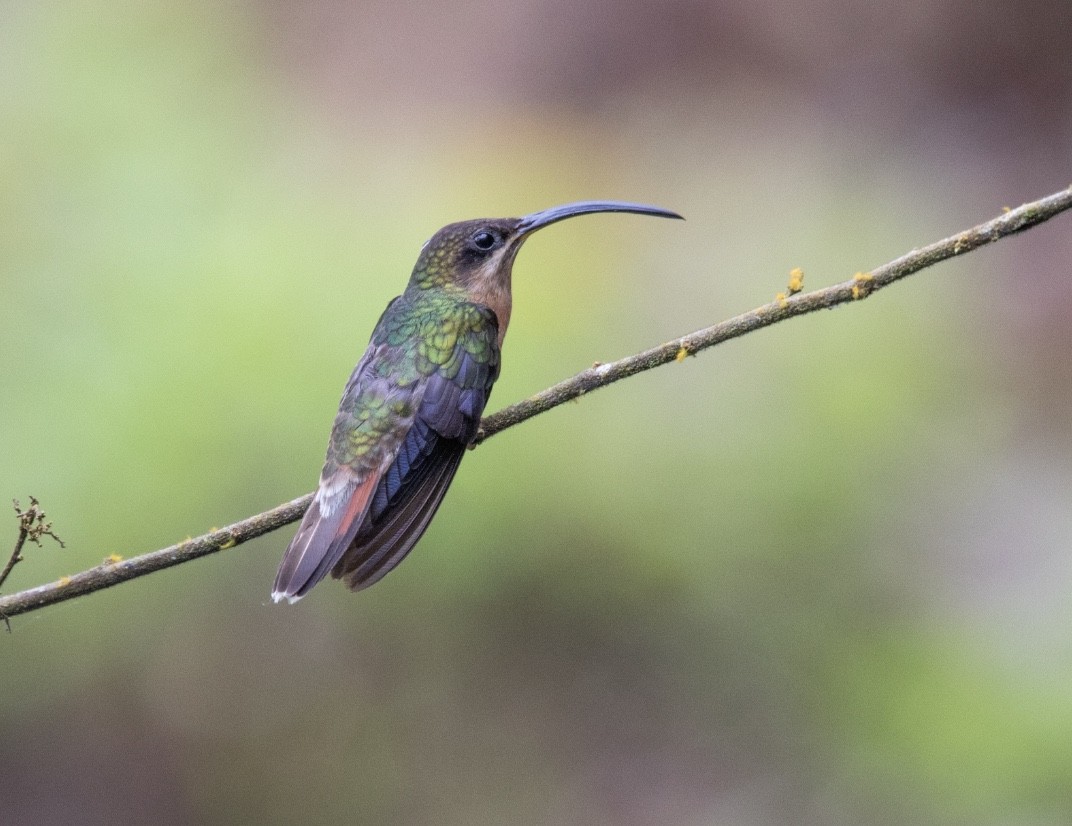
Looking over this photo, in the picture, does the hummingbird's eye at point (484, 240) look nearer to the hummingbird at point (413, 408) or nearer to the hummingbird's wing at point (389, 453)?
the hummingbird at point (413, 408)

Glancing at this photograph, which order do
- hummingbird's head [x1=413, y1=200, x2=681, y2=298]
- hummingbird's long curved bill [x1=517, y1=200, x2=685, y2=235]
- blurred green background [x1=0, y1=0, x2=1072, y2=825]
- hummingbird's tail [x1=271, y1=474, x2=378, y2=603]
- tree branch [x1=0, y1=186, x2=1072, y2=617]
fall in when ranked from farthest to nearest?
blurred green background [x1=0, y1=0, x2=1072, y2=825], hummingbird's head [x1=413, y1=200, x2=681, y2=298], hummingbird's long curved bill [x1=517, y1=200, x2=685, y2=235], hummingbird's tail [x1=271, y1=474, x2=378, y2=603], tree branch [x1=0, y1=186, x2=1072, y2=617]

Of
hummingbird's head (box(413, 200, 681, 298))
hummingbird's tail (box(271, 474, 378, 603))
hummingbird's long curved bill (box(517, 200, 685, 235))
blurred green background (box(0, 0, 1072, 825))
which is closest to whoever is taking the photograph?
hummingbird's tail (box(271, 474, 378, 603))

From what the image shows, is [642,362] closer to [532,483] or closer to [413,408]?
[413,408]

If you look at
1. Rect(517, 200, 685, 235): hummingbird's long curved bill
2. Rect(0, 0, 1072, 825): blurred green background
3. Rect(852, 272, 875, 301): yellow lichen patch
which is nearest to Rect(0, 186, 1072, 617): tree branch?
Rect(852, 272, 875, 301): yellow lichen patch

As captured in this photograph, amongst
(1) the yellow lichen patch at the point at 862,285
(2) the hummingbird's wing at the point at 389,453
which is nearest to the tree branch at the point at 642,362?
(1) the yellow lichen patch at the point at 862,285

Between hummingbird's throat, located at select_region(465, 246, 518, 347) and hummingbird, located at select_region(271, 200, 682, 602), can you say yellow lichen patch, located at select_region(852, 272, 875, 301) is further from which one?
hummingbird's throat, located at select_region(465, 246, 518, 347)

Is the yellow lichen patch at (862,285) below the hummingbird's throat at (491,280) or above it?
below

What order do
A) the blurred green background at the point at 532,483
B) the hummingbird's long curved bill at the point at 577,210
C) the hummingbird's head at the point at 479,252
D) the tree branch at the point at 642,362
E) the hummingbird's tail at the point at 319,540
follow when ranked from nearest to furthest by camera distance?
1. the tree branch at the point at 642,362
2. the hummingbird's tail at the point at 319,540
3. the hummingbird's long curved bill at the point at 577,210
4. the hummingbird's head at the point at 479,252
5. the blurred green background at the point at 532,483

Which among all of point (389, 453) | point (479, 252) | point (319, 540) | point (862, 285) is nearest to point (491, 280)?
point (479, 252)
